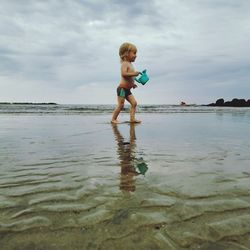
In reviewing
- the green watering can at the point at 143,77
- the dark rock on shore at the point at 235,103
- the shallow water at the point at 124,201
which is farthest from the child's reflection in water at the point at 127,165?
the dark rock on shore at the point at 235,103

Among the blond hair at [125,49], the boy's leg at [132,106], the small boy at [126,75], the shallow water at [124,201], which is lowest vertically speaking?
the shallow water at [124,201]

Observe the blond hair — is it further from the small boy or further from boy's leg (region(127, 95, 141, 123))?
boy's leg (region(127, 95, 141, 123))

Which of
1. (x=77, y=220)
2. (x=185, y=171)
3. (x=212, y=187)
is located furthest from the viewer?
(x=185, y=171)

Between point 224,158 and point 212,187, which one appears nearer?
point 212,187

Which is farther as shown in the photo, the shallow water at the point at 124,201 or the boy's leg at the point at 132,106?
the boy's leg at the point at 132,106

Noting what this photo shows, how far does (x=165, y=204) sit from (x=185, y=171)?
35.4 inches

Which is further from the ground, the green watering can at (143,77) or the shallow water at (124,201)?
the green watering can at (143,77)

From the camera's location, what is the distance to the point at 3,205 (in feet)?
6.03

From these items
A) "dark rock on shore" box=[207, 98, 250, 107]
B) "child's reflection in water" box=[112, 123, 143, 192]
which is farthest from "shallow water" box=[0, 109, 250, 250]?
"dark rock on shore" box=[207, 98, 250, 107]

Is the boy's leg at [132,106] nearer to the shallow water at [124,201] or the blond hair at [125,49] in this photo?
the blond hair at [125,49]

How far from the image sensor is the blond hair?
9062 mm

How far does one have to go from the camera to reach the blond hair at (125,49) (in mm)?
9062

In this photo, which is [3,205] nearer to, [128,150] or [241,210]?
[241,210]

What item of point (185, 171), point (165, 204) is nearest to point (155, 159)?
point (185, 171)
